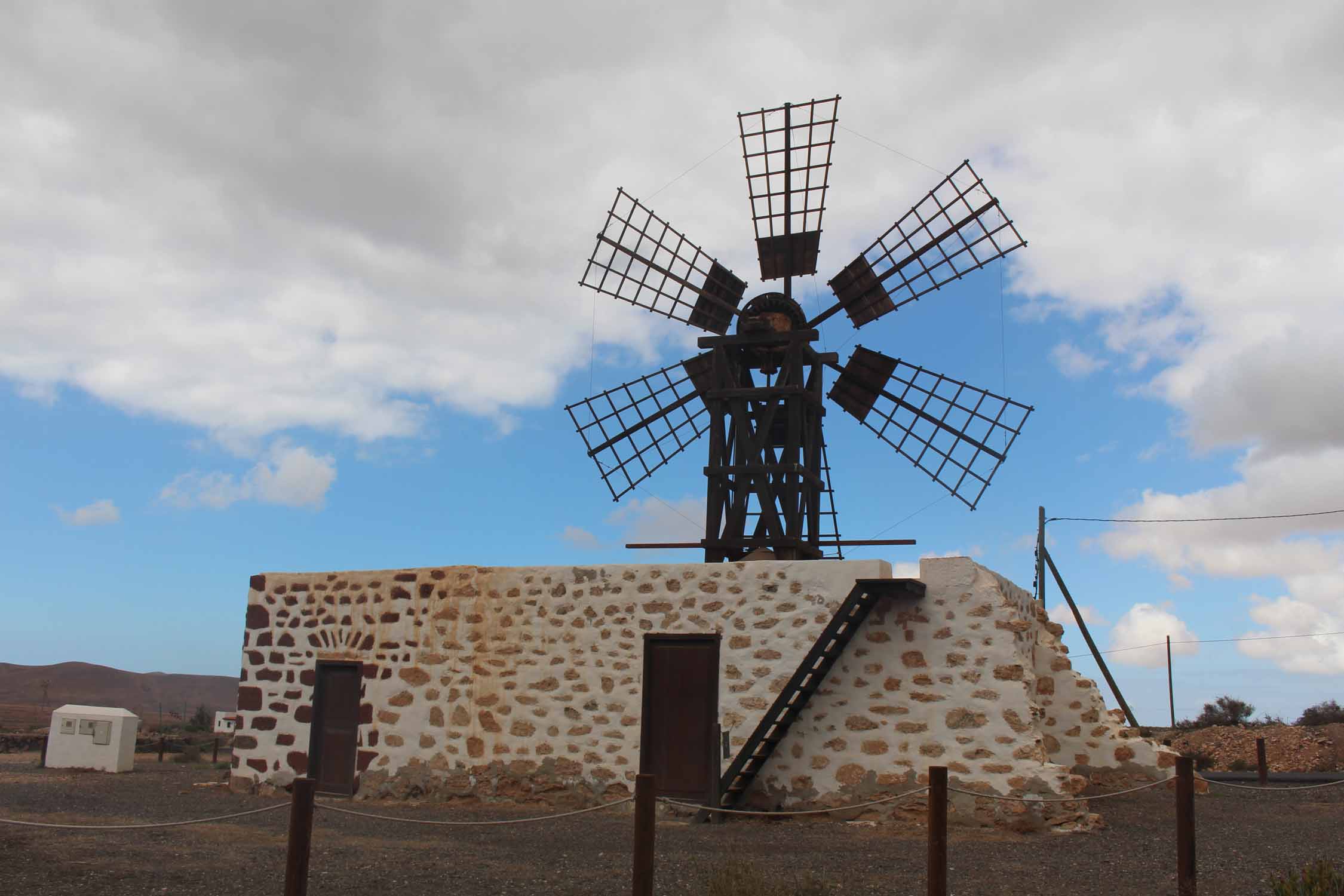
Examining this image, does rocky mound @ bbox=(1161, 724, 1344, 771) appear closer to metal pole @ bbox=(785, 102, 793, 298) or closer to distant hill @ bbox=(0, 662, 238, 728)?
metal pole @ bbox=(785, 102, 793, 298)

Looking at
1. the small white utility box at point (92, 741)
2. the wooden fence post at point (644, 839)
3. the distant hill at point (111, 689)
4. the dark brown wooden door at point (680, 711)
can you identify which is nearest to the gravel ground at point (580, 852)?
the dark brown wooden door at point (680, 711)

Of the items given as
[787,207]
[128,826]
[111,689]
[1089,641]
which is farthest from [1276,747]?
[111,689]

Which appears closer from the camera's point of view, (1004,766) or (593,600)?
(1004,766)

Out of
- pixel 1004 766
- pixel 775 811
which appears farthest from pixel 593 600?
pixel 1004 766

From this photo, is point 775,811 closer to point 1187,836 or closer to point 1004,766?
point 1004,766

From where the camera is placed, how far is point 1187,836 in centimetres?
665

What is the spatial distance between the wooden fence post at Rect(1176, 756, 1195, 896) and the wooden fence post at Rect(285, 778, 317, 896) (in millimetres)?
5011

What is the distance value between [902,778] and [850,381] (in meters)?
5.60

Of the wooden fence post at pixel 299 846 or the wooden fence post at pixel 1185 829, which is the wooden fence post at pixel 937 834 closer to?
the wooden fence post at pixel 1185 829

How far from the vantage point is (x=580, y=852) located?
7.93m

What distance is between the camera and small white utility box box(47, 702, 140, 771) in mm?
14703

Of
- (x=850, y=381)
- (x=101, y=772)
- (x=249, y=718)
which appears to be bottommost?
(x=101, y=772)

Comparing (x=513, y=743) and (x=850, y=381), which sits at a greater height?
(x=850, y=381)

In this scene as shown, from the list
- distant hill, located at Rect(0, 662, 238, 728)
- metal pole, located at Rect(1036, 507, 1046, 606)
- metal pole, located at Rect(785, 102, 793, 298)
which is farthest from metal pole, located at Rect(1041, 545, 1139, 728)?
distant hill, located at Rect(0, 662, 238, 728)
